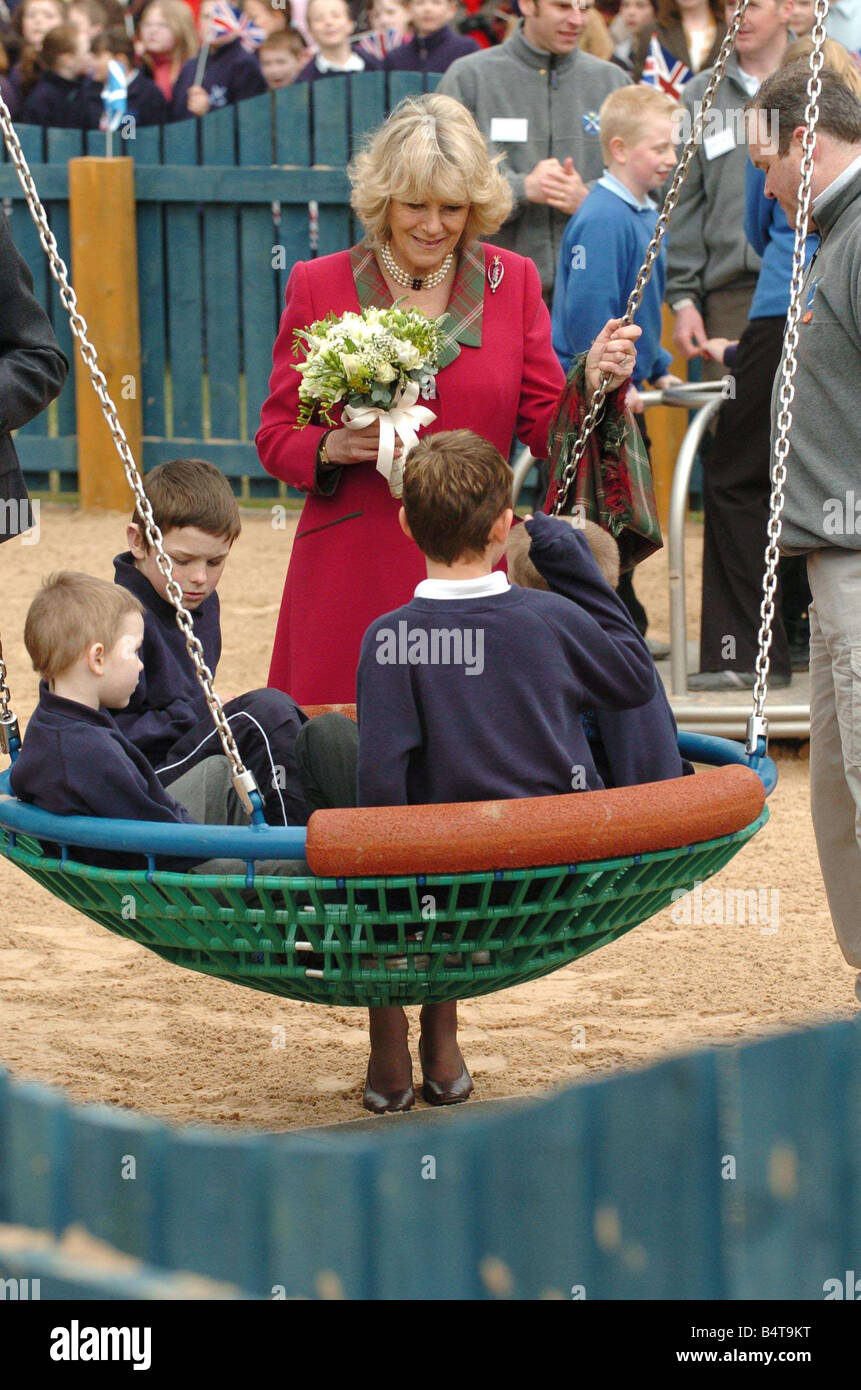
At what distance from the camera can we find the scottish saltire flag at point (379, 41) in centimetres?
1037

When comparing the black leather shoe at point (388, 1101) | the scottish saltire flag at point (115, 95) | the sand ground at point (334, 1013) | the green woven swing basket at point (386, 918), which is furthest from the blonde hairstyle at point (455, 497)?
the scottish saltire flag at point (115, 95)

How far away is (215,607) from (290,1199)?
2.00 meters

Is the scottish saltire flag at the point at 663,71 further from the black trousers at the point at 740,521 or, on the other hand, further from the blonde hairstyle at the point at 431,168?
the blonde hairstyle at the point at 431,168

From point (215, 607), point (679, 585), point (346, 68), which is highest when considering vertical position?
point (346, 68)

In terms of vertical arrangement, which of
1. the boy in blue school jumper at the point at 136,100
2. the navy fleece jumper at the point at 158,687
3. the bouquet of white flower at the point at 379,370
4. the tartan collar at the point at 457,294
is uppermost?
the boy in blue school jumper at the point at 136,100

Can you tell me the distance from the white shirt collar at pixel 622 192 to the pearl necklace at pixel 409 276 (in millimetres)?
2193

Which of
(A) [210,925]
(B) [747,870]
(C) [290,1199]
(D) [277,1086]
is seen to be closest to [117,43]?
(B) [747,870]

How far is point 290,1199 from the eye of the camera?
6.66 ft

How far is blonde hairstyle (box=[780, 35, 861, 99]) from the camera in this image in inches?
167

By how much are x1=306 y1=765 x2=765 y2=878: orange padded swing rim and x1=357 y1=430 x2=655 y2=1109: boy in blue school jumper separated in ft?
0.45

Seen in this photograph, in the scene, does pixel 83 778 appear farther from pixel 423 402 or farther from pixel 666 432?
pixel 666 432

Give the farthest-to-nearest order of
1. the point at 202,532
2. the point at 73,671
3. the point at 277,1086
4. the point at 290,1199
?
the point at 277,1086
the point at 202,532
the point at 73,671
the point at 290,1199

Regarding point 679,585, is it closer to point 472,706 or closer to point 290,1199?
point 472,706
